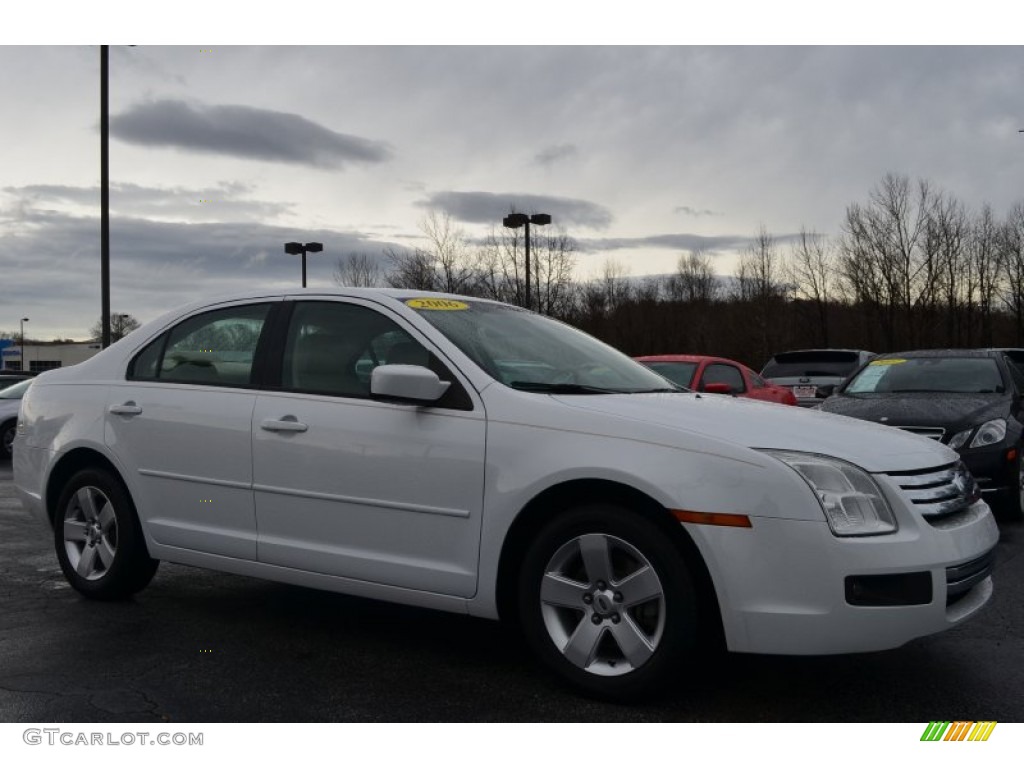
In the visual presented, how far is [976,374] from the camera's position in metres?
9.42

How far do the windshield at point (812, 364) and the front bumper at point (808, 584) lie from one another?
13.6 metres

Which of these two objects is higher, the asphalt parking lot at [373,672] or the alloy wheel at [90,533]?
the alloy wheel at [90,533]

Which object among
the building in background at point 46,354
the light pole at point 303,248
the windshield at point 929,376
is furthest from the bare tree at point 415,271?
the building in background at point 46,354

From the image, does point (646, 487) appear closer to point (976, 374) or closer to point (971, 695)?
point (971, 695)

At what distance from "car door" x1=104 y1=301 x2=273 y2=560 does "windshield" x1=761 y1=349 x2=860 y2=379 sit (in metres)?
12.9

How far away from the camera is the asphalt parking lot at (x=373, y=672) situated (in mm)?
3643

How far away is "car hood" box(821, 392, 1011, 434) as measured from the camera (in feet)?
26.7

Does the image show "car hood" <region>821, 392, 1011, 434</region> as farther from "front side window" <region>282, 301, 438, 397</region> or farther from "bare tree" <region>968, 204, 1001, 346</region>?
"bare tree" <region>968, 204, 1001, 346</region>

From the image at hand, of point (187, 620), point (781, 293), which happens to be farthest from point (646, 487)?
point (781, 293)

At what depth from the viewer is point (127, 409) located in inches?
206

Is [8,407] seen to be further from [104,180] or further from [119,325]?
[119,325]

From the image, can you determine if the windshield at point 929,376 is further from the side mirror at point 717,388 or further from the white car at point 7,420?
the white car at point 7,420

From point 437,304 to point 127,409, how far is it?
5.80ft

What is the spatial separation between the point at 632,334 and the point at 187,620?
54.1 meters
